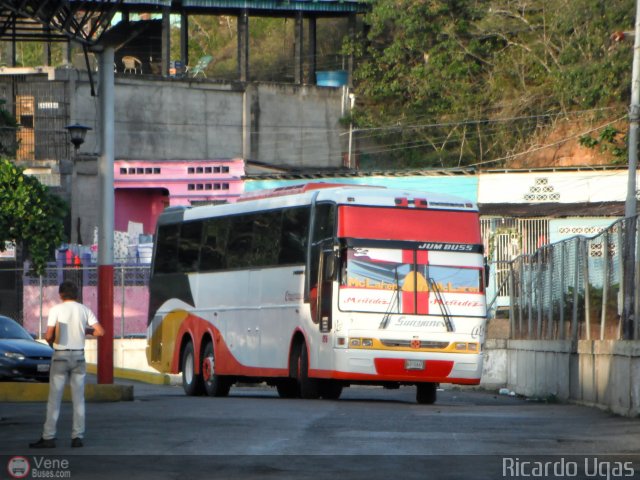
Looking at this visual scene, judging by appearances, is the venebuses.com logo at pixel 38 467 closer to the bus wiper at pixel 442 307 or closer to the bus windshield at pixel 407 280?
the bus windshield at pixel 407 280

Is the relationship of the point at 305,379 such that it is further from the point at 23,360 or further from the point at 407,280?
the point at 23,360

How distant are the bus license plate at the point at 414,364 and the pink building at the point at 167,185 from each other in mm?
29932

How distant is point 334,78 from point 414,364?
125 feet

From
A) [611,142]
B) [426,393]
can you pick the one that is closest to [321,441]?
[426,393]

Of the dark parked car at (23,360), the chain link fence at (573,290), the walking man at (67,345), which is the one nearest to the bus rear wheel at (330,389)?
the chain link fence at (573,290)

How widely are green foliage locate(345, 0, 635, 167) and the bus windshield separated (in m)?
28.5

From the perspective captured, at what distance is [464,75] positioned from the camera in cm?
5528

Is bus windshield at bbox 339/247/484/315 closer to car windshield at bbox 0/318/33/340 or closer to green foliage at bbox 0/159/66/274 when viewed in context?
car windshield at bbox 0/318/33/340

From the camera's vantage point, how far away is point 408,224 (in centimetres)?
2300

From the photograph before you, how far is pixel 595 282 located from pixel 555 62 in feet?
103

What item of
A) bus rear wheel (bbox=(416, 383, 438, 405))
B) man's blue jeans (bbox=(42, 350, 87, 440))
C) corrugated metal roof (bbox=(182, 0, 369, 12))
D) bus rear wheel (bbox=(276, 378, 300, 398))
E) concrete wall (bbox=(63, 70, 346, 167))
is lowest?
bus rear wheel (bbox=(276, 378, 300, 398))

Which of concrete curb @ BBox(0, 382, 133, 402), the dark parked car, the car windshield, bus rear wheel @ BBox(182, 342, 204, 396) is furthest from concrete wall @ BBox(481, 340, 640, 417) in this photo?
the car windshield

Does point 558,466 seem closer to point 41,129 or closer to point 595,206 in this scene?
point 595,206

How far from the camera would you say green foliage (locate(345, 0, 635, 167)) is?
52844mm
